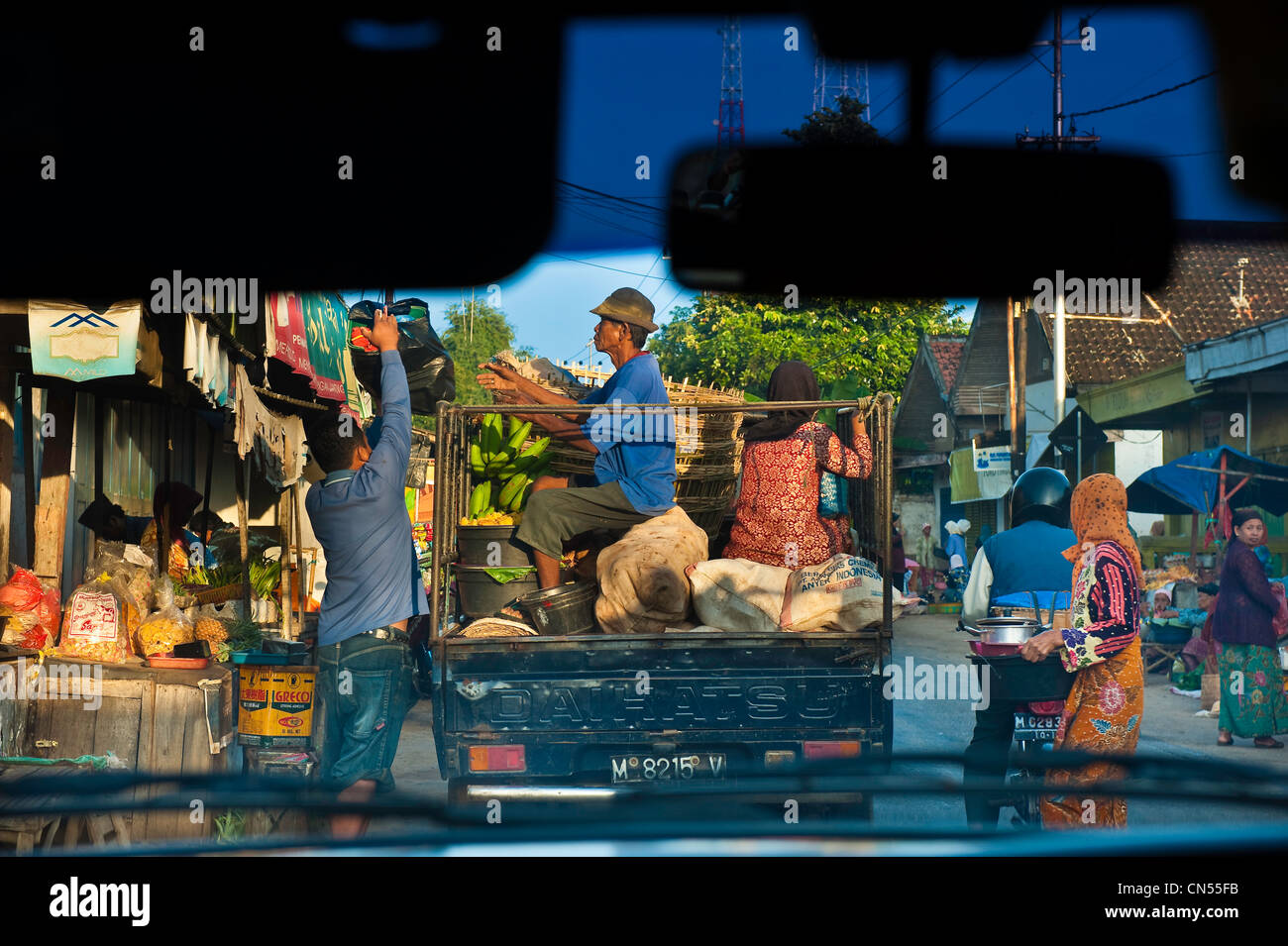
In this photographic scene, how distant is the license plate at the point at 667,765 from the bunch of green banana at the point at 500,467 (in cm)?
174

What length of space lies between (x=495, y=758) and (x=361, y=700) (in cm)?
49

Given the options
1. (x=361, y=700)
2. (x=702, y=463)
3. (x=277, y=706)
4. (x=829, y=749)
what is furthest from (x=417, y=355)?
(x=702, y=463)

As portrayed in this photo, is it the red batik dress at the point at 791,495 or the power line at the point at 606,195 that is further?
the red batik dress at the point at 791,495

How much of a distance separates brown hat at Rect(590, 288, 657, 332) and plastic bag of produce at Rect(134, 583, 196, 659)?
147 inches

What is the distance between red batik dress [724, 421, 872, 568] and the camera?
4523 mm

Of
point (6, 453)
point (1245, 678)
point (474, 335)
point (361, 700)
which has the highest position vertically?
point (474, 335)

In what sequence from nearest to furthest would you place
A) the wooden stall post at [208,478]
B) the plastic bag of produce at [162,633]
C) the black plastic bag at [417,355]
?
1. the black plastic bag at [417,355]
2. the plastic bag of produce at [162,633]
3. the wooden stall post at [208,478]

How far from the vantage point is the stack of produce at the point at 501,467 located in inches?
194

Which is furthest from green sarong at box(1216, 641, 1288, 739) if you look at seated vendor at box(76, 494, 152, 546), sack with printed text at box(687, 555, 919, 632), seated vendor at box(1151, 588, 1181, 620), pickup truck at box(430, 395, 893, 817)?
seated vendor at box(76, 494, 152, 546)

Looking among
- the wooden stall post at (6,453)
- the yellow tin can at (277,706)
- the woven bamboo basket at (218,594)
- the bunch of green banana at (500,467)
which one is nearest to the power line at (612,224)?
the yellow tin can at (277,706)

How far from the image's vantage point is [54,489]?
6.31 metres

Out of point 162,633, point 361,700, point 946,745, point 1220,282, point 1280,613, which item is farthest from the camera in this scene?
point 1280,613

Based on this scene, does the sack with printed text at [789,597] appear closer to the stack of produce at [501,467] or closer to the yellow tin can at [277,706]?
the stack of produce at [501,467]

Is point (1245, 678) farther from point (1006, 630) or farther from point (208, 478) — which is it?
point (208, 478)
